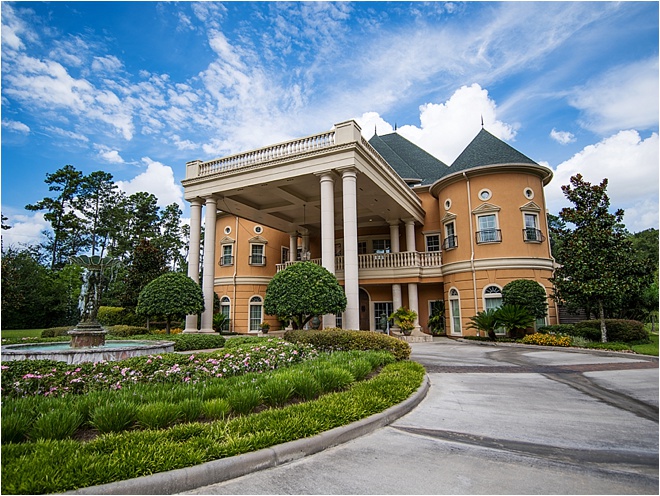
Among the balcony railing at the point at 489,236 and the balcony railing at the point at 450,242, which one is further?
the balcony railing at the point at 450,242

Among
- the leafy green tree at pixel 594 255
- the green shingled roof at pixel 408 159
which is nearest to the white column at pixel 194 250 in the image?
the green shingled roof at pixel 408 159

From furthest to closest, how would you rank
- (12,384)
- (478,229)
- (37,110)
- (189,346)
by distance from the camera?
(478,229)
(189,346)
(12,384)
(37,110)

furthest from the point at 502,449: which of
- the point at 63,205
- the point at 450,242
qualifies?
the point at 63,205

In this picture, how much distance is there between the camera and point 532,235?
18016 mm

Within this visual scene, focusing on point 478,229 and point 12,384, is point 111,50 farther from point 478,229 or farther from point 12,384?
point 478,229

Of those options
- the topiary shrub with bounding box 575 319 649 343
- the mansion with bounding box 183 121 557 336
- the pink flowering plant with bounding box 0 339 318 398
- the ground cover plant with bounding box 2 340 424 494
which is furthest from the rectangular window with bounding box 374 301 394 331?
the ground cover plant with bounding box 2 340 424 494

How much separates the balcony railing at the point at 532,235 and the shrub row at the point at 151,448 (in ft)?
52.1

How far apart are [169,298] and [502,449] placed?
13040 mm

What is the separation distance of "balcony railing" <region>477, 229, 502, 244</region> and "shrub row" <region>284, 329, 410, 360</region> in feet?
32.8

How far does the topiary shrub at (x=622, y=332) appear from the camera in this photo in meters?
13.2

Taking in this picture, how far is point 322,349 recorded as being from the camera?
35.1 feet

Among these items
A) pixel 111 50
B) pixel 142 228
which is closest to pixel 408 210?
pixel 111 50

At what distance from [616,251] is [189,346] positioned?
564 inches

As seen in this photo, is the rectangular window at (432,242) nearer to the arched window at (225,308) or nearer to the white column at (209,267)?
the white column at (209,267)
